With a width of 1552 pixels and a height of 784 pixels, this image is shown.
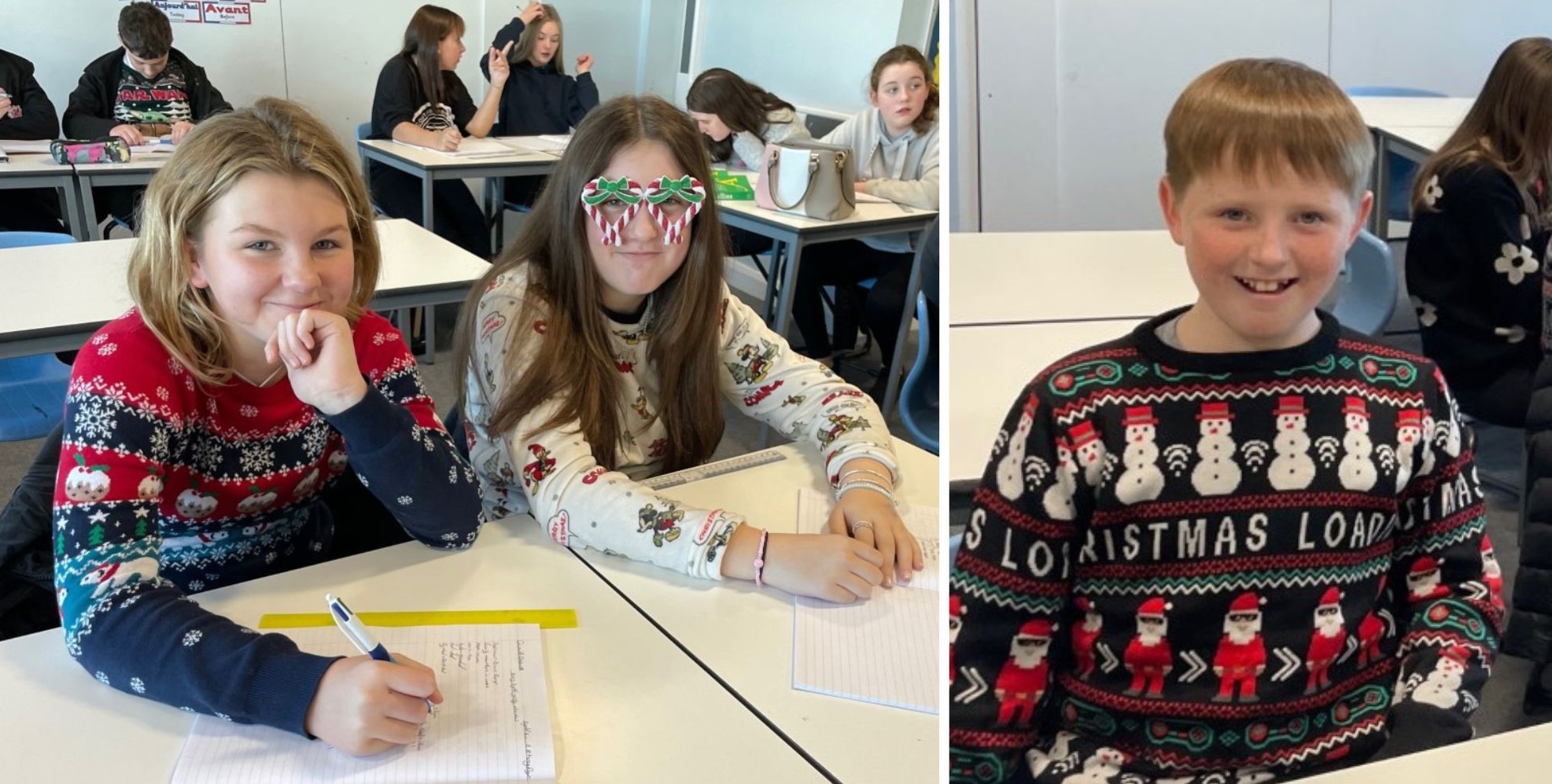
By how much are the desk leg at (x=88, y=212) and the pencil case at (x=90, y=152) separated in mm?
75

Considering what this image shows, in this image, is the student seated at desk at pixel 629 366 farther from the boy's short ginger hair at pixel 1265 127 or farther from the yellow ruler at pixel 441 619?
the boy's short ginger hair at pixel 1265 127

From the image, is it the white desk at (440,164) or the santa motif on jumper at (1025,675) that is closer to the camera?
the santa motif on jumper at (1025,675)

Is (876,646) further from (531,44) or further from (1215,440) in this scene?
(531,44)

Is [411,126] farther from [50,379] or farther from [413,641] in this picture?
[413,641]

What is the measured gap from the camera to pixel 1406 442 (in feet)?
1.65

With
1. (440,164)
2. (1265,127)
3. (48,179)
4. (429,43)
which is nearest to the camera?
(1265,127)

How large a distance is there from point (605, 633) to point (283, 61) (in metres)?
5.07

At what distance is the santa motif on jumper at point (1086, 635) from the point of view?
52 centimetres

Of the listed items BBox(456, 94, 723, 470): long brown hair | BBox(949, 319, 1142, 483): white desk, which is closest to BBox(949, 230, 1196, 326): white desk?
BBox(949, 319, 1142, 483): white desk

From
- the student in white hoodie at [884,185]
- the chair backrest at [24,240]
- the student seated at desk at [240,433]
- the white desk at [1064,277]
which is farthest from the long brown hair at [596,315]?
the student in white hoodie at [884,185]

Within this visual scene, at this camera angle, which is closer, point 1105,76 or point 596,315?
point 1105,76

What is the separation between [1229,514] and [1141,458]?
0.15ft

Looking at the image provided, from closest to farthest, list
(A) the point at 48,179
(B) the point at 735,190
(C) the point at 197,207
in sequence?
(C) the point at 197,207
(A) the point at 48,179
(B) the point at 735,190

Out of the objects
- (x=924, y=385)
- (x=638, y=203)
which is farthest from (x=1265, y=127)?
(x=638, y=203)
